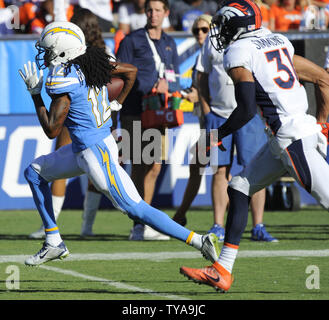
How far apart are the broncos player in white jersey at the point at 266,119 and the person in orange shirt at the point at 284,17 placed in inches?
322

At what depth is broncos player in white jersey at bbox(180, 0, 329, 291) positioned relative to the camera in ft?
18.5

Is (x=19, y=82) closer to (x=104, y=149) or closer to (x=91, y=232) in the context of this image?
(x=91, y=232)

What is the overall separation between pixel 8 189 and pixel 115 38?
8.00 feet

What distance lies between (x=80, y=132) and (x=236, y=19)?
4.39ft

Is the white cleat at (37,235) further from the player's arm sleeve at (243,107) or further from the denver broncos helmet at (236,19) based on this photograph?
the player's arm sleeve at (243,107)

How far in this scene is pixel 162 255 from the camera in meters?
7.68

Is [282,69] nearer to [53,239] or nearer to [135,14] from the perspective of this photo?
[53,239]

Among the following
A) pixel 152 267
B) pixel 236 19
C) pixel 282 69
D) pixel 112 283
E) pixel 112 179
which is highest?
pixel 236 19

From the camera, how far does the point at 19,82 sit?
463 inches

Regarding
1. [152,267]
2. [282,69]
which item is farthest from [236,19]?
[152,267]

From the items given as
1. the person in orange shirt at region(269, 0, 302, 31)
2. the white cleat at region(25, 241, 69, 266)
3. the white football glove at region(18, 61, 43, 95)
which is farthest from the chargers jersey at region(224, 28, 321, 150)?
the person in orange shirt at region(269, 0, 302, 31)
